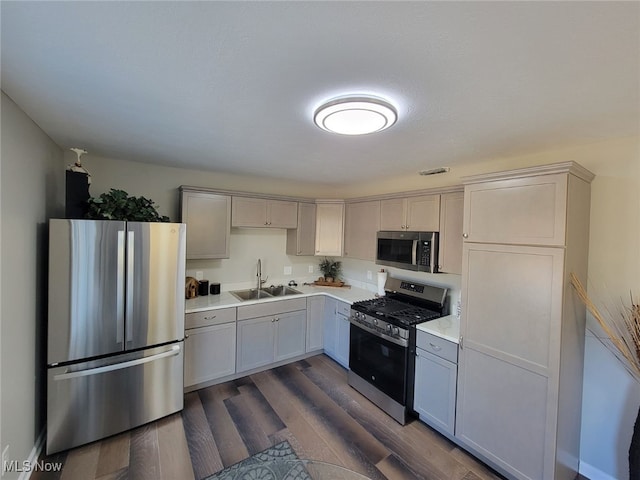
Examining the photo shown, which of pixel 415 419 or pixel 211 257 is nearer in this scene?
pixel 415 419

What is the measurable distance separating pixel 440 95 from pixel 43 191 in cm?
280

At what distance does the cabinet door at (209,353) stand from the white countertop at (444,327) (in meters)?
1.96

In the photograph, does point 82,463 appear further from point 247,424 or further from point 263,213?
point 263,213

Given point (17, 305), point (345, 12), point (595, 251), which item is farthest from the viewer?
point (595, 251)

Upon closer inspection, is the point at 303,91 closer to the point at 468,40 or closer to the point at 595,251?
the point at 468,40

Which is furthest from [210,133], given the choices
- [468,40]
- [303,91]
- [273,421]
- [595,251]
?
[595,251]

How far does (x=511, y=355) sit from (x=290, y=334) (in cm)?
229

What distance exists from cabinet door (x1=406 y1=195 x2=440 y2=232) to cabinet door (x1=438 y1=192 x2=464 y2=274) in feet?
0.19

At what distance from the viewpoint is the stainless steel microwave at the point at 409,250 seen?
2713mm

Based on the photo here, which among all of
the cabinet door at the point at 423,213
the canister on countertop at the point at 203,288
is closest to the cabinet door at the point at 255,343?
the canister on countertop at the point at 203,288

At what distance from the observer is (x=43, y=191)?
6.85ft

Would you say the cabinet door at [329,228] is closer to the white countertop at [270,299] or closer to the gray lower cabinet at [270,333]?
the white countertop at [270,299]

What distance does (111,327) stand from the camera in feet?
7.07

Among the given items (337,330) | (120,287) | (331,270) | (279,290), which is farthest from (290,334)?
(120,287)
